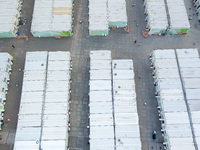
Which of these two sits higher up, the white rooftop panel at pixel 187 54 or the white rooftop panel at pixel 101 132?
the white rooftop panel at pixel 187 54

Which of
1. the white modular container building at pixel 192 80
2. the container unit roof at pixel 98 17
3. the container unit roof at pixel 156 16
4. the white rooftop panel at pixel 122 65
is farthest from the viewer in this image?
the container unit roof at pixel 156 16

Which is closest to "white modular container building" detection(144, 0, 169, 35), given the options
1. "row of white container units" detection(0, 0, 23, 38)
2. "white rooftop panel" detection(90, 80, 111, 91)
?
"white rooftop panel" detection(90, 80, 111, 91)

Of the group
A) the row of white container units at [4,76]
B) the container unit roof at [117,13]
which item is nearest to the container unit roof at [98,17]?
the container unit roof at [117,13]

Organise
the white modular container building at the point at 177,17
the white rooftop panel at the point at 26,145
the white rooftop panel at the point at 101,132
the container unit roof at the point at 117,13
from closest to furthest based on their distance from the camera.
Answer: the white rooftop panel at the point at 26,145 < the white rooftop panel at the point at 101,132 < the white modular container building at the point at 177,17 < the container unit roof at the point at 117,13

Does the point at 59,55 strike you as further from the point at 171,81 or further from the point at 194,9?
the point at 194,9

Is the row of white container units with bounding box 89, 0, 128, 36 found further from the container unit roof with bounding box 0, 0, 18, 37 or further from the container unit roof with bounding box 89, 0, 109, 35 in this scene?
the container unit roof with bounding box 0, 0, 18, 37

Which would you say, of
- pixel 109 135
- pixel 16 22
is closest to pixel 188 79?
pixel 109 135

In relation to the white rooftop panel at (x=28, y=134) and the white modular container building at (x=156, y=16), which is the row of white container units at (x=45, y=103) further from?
the white modular container building at (x=156, y=16)
